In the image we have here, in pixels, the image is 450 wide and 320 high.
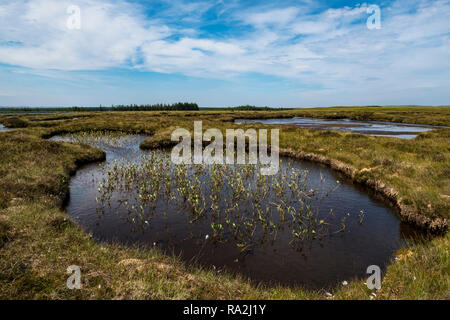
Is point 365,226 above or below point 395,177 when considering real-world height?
below

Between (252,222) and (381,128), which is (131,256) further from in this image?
(381,128)

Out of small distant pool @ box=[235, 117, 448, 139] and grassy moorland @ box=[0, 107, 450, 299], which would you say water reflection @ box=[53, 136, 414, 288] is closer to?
grassy moorland @ box=[0, 107, 450, 299]

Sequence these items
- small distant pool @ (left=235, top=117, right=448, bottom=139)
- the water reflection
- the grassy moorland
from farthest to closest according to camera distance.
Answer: small distant pool @ (left=235, top=117, right=448, bottom=139) < the water reflection < the grassy moorland

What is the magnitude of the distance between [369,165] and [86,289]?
22.5 metres

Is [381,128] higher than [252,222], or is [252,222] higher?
[381,128]

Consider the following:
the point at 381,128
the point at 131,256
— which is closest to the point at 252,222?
the point at 131,256

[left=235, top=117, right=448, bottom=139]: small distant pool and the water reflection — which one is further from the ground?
[left=235, top=117, right=448, bottom=139]: small distant pool

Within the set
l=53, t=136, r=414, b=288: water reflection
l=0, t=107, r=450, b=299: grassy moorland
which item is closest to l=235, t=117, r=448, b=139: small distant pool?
l=0, t=107, r=450, b=299: grassy moorland

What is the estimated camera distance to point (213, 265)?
31.0ft

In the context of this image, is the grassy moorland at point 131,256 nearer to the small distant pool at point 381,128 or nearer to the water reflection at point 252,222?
the water reflection at point 252,222

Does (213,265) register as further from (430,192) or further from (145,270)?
(430,192)

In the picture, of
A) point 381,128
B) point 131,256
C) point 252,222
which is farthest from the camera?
point 381,128
